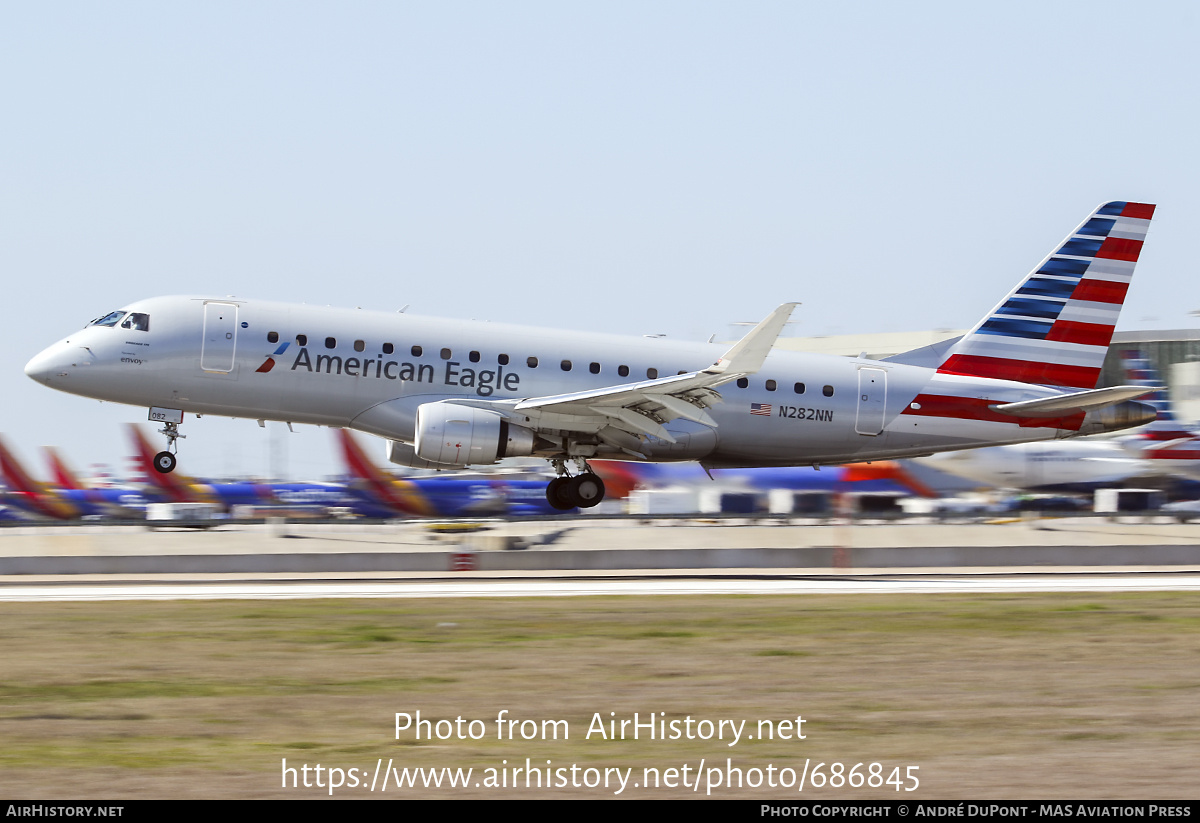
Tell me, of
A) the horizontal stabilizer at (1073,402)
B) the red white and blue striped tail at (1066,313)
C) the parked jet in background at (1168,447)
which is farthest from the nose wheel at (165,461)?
the parked jet in background at (1168,447)

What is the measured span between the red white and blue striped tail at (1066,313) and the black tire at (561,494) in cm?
990

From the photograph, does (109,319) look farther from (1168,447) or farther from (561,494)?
(1168,447)

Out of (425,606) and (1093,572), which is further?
(1093,572)

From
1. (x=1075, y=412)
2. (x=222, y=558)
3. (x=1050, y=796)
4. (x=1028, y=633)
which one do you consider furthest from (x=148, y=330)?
(x=1050, y=796)

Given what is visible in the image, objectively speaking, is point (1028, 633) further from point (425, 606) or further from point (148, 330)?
point (148, 330)

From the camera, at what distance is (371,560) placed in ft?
102

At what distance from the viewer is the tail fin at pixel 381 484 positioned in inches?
2430

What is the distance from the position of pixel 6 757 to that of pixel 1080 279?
95.1 feet

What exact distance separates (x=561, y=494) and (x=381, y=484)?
31.0 meters

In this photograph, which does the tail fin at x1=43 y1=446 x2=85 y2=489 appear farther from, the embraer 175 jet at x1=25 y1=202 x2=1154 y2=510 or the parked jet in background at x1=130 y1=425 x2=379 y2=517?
the embraer 175 jet at x1=25 y1=202 x2=1154 y2=510

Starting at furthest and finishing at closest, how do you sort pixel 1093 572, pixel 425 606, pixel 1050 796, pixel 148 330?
pixel 1093 572 → pixel 148 330 → pixel 425 606 → pixel 1050 796

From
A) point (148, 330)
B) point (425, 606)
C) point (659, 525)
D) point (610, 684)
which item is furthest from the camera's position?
point (659, 525)

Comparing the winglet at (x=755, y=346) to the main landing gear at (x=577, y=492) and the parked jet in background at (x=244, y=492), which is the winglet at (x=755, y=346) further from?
the parked jet in background at (x=244, y=492)

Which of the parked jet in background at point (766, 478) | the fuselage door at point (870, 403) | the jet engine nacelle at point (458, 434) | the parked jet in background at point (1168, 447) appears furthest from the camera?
the parked jet in background at point (1168, 447)
